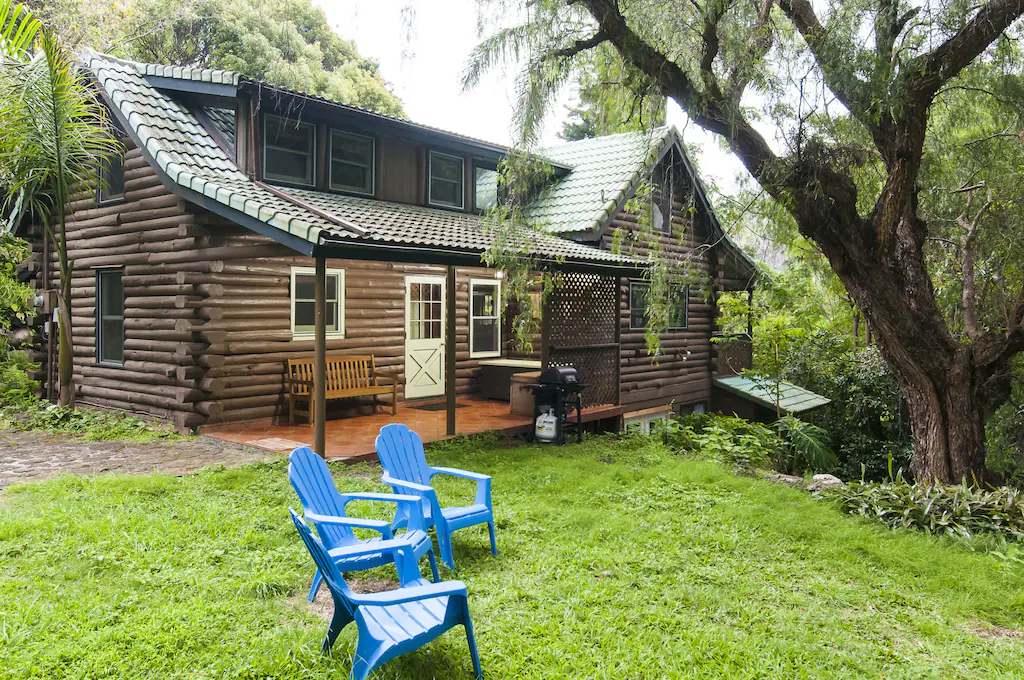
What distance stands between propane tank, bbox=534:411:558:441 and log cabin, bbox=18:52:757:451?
96 centimetres

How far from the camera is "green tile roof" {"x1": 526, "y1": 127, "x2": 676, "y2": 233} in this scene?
12.2m

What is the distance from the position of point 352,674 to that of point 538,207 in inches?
440

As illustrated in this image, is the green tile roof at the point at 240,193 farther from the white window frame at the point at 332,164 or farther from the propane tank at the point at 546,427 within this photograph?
the propane tank at the point at 546,427

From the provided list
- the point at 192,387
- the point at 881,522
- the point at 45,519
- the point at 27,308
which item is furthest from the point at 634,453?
the point at 27,308

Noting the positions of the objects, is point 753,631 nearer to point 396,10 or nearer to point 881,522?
point 881,522

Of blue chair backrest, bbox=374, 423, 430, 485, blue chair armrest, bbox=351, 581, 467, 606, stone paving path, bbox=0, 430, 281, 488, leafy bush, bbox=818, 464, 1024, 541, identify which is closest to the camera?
blue chair armrest, bbox=351, 581, 467, 606

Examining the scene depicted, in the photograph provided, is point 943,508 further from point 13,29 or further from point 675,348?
point 13,29

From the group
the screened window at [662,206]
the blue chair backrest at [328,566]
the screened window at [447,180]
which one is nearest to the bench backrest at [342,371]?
the screened window at [447,180]

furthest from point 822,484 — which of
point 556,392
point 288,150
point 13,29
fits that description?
point 13,29

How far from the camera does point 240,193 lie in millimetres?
8016

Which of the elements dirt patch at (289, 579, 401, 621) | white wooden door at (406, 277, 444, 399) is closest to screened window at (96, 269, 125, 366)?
white wooden door at (406, 277, 444, 399)

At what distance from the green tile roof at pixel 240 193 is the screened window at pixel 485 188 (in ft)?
6.11

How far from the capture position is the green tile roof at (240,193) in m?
7.49

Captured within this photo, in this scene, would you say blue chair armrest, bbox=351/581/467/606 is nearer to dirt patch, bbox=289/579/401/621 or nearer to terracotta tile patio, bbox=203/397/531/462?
dirt patch, bbox=289/579/401/621
